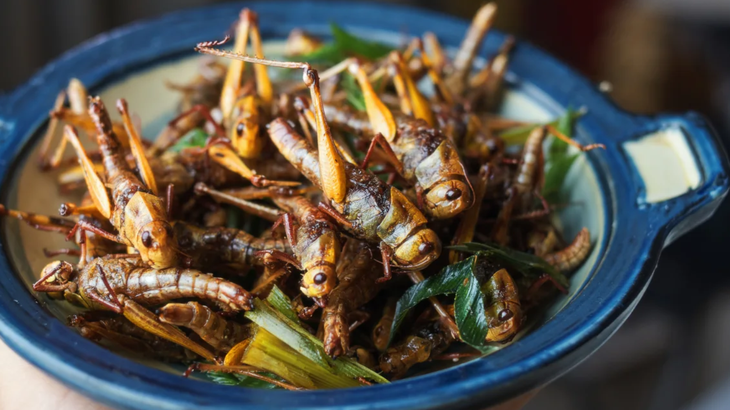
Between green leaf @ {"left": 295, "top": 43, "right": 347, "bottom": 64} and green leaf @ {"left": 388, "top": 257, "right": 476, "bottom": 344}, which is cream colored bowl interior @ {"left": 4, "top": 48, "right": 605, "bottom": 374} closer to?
green leaf @ {"left": 388, "top": 257, "right": 476, "bottom": 344}

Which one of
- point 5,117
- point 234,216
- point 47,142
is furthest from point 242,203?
point 5,117

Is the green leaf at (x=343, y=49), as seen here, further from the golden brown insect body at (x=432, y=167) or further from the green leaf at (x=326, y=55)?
the golden brown insect body at (x=432, y=167)

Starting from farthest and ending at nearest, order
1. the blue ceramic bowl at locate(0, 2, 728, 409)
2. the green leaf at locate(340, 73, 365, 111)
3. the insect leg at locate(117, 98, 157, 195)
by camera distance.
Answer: the green leaf at locate(340, 73, 365, 111) → the insect leg at locate(117, 98, 157, 195) → the blue ceramic bowl at locate(0, 2, 728, 409)

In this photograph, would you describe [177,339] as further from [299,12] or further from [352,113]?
[299,12]

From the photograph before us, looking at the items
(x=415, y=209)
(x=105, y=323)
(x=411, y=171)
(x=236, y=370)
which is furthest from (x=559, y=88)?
(x=105, y=323)

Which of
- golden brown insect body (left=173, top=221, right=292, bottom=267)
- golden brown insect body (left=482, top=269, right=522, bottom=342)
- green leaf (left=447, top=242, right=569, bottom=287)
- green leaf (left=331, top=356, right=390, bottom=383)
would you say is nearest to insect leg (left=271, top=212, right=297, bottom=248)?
golden brown insect body (left=173, top=221, right=292, bottom=267)
